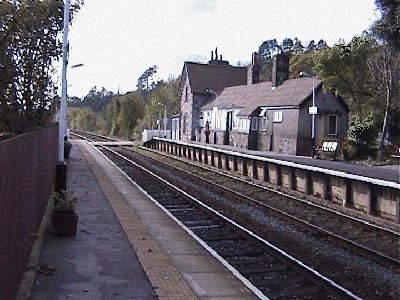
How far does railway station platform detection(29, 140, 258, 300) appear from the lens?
7.62 metres

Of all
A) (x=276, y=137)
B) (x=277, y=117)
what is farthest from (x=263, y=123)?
(x=276, y=137)

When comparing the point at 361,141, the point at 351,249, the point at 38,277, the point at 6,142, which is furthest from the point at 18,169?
the point at 361,141

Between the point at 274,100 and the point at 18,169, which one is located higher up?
the point at 274,100

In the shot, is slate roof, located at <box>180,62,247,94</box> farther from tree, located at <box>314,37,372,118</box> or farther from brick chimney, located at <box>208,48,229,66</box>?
tree, located at <box>314,37,372,118</box>

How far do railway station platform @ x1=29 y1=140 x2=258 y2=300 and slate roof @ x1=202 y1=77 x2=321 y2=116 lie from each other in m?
29.9

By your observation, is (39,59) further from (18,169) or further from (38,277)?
(18,169)

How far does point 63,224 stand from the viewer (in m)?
10.9

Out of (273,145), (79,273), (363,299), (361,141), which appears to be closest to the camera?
(363,299)

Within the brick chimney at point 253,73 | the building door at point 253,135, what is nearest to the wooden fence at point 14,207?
the building door at point 253,135

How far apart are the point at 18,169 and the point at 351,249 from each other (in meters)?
7.07

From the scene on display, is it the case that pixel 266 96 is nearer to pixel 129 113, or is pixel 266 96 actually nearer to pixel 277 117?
pixel 277 117

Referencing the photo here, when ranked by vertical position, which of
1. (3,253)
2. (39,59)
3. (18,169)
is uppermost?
(39,59)

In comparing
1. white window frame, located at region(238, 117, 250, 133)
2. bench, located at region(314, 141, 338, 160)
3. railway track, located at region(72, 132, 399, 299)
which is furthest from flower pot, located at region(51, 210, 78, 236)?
white window frame, located at region(238, 117, 250, 133)

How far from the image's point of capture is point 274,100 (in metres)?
46.1
